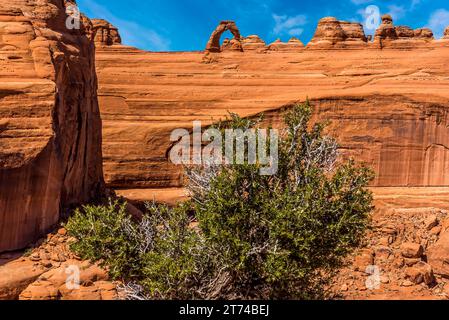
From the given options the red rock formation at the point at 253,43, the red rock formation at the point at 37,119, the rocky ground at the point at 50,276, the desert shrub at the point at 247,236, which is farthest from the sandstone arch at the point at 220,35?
the rocky ground at the point at 50,276

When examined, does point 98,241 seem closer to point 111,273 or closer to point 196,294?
point 111,273

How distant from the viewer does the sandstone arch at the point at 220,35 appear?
29.4 metres

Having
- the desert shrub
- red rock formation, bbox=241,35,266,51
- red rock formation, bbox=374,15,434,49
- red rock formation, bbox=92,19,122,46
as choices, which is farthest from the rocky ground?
red rock formation, bbox=374,15,434,49

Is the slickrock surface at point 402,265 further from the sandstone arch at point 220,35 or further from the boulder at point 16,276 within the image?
the sandstone arch at point 220,35

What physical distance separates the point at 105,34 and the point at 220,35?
8821 mm

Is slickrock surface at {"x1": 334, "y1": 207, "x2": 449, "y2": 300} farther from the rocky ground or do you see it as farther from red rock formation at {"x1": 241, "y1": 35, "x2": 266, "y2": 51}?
red rock formation at {"x1": 241, "y1": 35, "x2": 266, "y2": 51}

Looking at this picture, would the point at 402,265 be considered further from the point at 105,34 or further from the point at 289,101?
the point at 105,34

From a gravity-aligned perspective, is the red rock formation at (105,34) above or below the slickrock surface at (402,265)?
above

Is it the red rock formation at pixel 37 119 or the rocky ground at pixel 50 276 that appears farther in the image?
the red rock formation at pixel 37 119

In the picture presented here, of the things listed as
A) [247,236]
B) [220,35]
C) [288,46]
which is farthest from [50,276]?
[288,46]

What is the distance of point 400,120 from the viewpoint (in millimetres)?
19641

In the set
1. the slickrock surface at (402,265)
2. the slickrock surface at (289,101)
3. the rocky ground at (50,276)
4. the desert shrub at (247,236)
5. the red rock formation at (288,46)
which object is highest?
the red rock formation at (288,46)

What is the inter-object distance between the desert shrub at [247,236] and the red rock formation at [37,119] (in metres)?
1.15
